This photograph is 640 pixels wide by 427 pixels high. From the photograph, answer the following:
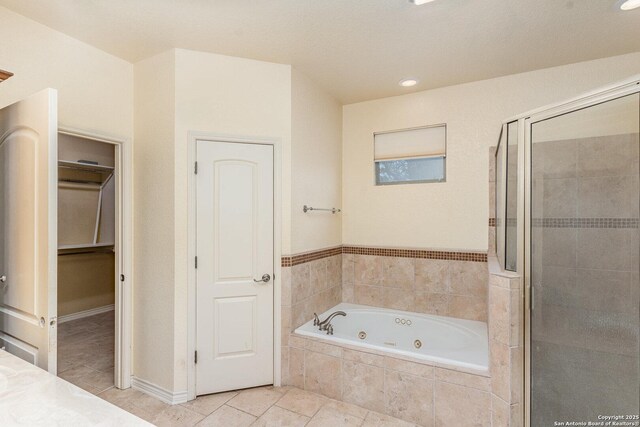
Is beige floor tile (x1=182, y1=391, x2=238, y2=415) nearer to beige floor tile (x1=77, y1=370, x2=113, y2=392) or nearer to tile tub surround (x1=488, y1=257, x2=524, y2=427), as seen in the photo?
beige floor tile (x1=77, y1=370, x2=113, y2=392)

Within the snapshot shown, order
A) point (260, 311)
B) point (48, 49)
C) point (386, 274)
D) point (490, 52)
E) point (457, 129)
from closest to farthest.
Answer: point (48, 49)
point (490, 52)
point (260, 311)
point (457, 129)
point (386, 274)

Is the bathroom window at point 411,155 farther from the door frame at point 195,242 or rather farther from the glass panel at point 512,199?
the door frame at point 195,242

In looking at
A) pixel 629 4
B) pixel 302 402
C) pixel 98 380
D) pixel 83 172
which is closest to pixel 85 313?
pixel 83 172

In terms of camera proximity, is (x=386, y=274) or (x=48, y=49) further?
(x=386, y=274)

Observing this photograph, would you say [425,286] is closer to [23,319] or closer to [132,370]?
[132,370]

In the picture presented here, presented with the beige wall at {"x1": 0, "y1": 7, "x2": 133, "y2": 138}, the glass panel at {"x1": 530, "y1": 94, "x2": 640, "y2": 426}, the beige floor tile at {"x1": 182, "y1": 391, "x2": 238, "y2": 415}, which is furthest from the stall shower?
the beige wall at {"x1": 0, "y1": 7, "x2": 133, "y2": 138}

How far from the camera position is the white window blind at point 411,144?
10.9 feet

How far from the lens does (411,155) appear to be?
343 cm

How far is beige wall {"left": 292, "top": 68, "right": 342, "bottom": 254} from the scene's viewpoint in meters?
2.87

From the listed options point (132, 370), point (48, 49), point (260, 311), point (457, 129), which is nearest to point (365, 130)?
point (457, 129)

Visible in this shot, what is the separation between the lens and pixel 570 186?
5.55 feet

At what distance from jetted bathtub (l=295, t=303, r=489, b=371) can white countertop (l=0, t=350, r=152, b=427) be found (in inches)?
69.6

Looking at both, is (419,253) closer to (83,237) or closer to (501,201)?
(501,201)

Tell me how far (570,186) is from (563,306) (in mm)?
632
